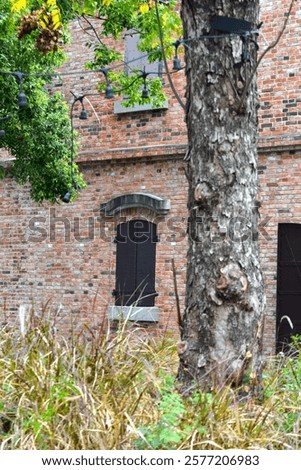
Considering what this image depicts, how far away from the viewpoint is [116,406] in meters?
5.04

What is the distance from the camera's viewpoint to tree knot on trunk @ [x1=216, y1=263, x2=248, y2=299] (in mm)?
5688

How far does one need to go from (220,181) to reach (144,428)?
1.89 m

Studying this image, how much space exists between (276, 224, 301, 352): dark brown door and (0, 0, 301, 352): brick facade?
0.35ft

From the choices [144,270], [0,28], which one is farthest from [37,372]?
[144,270]

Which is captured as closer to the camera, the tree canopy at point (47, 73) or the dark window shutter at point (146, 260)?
the tree canopy at point (47, 73)

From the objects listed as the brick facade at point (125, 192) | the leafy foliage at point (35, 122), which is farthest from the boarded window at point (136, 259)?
the leafy foliage at point (35, 122)

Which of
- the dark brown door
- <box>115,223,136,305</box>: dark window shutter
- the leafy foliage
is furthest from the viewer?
<box>115,223,136,305</box>: dark window shutter

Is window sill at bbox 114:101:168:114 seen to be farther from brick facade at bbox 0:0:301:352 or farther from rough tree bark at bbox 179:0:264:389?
rough tree bark at bbox 179:0:264:389

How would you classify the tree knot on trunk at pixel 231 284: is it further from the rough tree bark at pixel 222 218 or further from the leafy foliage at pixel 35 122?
the leafy foliage at pixel 35 122

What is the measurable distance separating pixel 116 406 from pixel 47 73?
7461mm

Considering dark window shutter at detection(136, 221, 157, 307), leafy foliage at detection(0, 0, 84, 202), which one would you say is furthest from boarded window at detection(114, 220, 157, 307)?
leafy foliage at detection(0, 0, 84, 202)

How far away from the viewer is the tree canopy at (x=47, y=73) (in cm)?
1039

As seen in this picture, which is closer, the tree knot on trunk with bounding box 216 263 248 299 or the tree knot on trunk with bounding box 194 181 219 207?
the tree knot on trunk with bounding box 216 263 248 299

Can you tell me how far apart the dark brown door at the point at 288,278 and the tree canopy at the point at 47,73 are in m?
2.83
